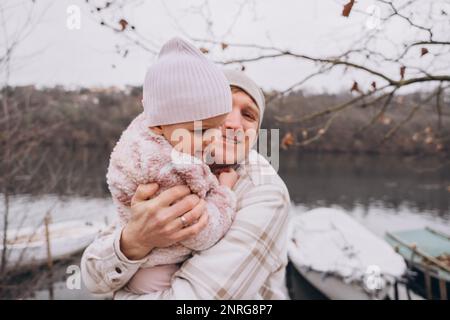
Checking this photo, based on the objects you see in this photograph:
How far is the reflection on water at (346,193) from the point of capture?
1621cm

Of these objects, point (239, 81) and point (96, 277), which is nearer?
point (96, 277)

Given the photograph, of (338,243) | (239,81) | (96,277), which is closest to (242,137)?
(239,81)

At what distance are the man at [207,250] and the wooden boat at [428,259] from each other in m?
6.71

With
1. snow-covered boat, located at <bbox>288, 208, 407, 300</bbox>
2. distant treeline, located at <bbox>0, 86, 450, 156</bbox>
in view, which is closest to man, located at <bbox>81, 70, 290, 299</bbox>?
distant treeline, located at <bbox>0, 86, 450, 156</bbox>

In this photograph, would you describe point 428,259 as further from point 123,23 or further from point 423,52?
point 123,23

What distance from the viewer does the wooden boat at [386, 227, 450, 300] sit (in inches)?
309

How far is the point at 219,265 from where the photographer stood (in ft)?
3.49

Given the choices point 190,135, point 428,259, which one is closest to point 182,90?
point 190,135

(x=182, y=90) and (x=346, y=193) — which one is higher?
(x=182, y=90)

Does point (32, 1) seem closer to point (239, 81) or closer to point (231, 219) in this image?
point (239, 81)

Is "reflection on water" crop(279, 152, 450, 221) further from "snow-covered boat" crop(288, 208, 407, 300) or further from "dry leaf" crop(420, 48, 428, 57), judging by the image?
"dry leaf" crop(420, 48, 428, 57)

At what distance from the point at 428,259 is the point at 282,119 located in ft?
22.1

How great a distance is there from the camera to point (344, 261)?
7898 mm

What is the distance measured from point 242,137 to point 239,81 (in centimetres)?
26
